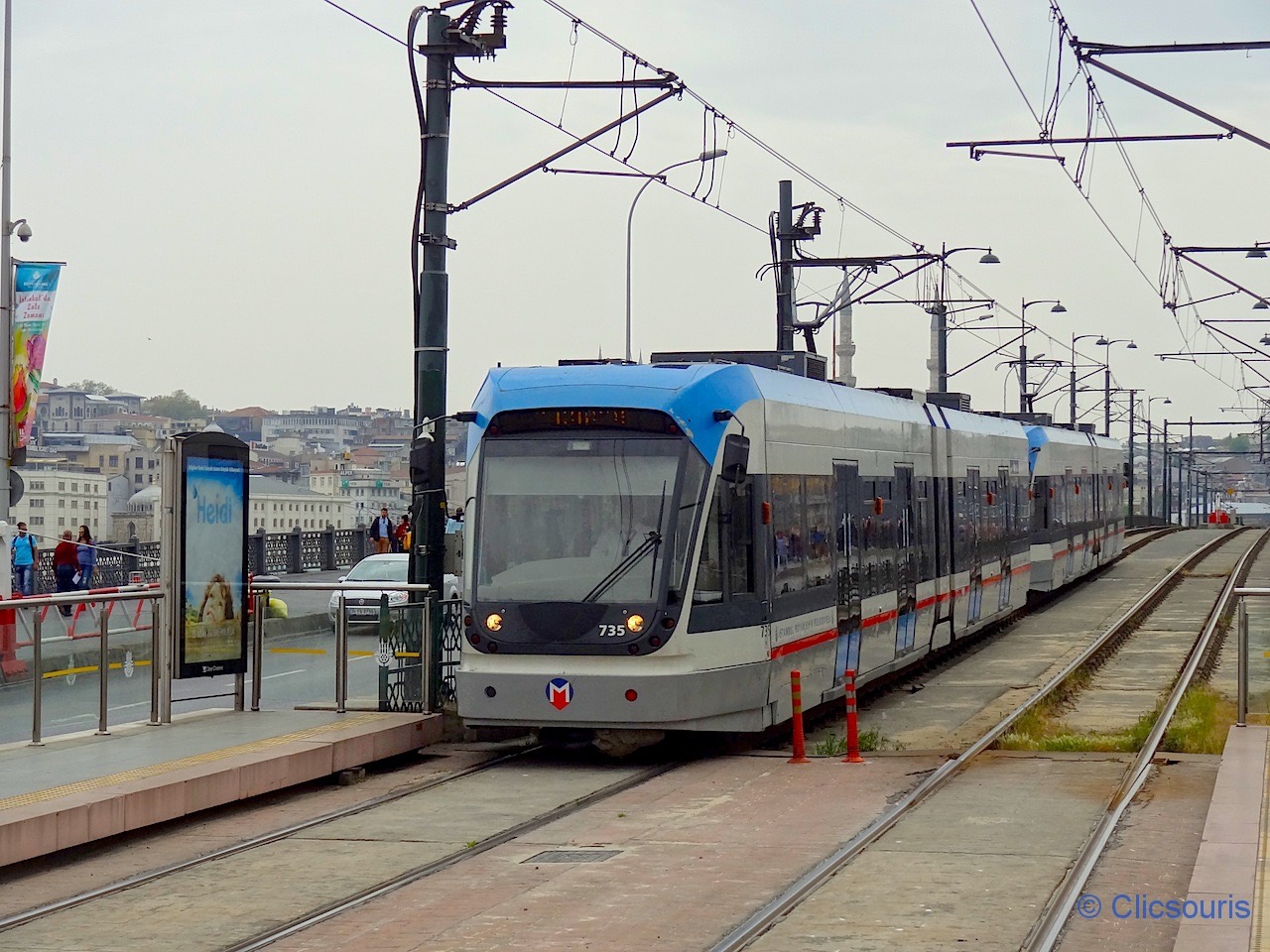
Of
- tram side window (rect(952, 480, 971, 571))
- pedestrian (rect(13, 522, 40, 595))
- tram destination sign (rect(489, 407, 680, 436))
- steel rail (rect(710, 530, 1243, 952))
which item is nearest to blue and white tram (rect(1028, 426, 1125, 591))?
tram side window (rect(952, 480, 971, 571))

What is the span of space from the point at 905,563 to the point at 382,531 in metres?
21.8

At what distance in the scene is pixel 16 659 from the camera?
1276 centimetres

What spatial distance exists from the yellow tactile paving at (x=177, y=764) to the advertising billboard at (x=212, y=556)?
3.40 feet

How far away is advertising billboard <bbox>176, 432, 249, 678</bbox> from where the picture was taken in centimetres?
1465

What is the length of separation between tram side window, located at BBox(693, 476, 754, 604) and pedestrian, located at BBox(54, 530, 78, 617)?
1738 cm

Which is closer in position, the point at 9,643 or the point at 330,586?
the point at 9,643

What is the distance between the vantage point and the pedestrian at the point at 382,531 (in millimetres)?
40375

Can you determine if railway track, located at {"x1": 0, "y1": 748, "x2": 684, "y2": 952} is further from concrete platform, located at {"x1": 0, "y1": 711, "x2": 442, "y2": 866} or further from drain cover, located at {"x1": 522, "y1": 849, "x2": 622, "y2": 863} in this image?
concrete platform, located at {"x1": 0, "y1": 711, "x2": 442, "y2": 866}

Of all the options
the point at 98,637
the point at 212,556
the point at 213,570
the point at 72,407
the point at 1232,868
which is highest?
the point at 72,407

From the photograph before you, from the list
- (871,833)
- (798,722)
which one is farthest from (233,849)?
(798,722)

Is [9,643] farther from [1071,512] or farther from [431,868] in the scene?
[1071,512]

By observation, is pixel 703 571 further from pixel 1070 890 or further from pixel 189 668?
pixel 1070 890

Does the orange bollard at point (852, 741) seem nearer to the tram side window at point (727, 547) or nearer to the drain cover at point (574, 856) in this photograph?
the tram side window at point (727, 547)

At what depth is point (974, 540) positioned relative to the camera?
26031mm
